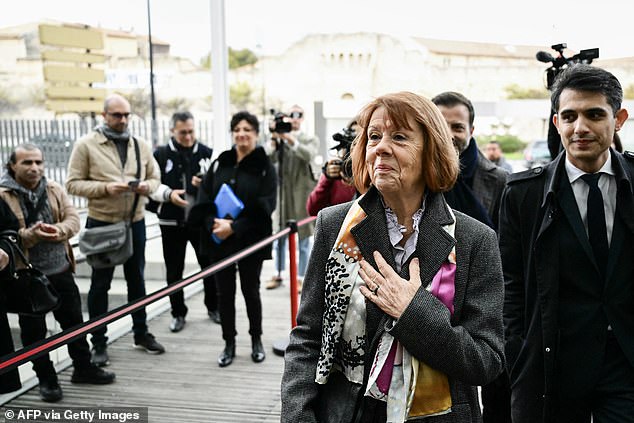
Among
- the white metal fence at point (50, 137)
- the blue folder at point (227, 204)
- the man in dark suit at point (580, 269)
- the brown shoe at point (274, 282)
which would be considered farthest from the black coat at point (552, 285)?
the brown shoe at point (274, 282)

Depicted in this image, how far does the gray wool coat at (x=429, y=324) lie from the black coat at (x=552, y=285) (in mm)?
538

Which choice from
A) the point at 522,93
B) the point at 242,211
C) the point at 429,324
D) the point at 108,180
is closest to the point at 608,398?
the point at 429,324

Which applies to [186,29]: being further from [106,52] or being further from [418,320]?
[418,320]

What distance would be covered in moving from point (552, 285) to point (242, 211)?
281 cm

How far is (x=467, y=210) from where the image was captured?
252 cm

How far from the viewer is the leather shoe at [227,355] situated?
4613mm

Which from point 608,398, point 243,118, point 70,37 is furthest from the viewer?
point 70,37

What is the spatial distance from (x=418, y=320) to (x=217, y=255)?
3367 millimetres

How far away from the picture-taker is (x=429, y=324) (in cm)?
139

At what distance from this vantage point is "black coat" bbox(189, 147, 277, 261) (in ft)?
14.7

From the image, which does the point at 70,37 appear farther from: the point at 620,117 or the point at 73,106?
the point at 620,117

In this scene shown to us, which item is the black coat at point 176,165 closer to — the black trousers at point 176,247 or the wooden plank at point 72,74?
the black trousers at point 176,247

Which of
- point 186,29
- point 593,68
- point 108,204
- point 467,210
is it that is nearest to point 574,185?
point 593,68

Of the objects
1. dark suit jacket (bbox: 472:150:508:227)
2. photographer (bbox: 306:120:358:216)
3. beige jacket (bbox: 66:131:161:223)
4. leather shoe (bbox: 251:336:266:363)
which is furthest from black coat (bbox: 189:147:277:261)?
dark suit jacket (bbox: 472:150:508:227)
